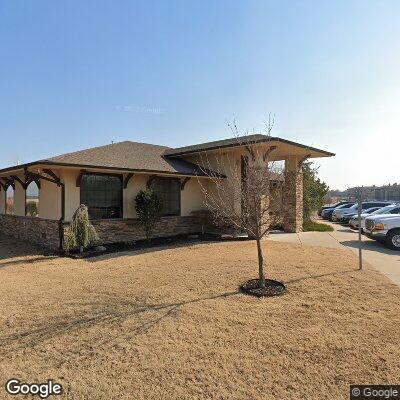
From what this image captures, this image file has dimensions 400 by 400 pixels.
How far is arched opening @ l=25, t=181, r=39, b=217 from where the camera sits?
43.3 feet

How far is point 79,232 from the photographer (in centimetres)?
999

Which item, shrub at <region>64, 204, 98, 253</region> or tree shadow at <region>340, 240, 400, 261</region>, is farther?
tree shadow at <region>340, 240, 400, 261</region>

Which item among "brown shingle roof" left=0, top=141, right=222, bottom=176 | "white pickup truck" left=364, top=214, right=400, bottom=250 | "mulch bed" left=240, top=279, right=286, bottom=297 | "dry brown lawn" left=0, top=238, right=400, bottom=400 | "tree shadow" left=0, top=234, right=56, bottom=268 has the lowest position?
"dry brown lawn" left=0, top=238, right=400, bottom=400

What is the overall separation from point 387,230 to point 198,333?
32.6 feet

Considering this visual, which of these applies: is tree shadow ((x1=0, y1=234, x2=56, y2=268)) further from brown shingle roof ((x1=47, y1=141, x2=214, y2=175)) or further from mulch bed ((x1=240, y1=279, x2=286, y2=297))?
mulch bed ((x1=240, y1=279, x2=286, y2=297))

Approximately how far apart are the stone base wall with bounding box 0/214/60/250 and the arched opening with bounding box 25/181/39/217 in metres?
0.66

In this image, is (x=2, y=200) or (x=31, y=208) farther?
(x=2, y=200)

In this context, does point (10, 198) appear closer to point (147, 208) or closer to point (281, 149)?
point (147, 208)

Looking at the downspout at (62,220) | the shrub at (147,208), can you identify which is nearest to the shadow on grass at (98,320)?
the downspout at (62,220)

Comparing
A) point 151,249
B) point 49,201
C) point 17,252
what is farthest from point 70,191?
point 151,249

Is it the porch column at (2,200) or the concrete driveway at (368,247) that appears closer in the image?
the concrete driveway at (368,247)

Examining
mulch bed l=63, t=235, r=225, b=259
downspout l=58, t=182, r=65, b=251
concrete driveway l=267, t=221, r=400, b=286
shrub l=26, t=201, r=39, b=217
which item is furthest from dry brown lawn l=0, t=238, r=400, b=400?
shrub l=26, t=201, r=39, b=217

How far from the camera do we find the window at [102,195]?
11337 mm

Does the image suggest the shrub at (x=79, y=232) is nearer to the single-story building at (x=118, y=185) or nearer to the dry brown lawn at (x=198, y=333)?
the single-story building at (x=118, y=185)
